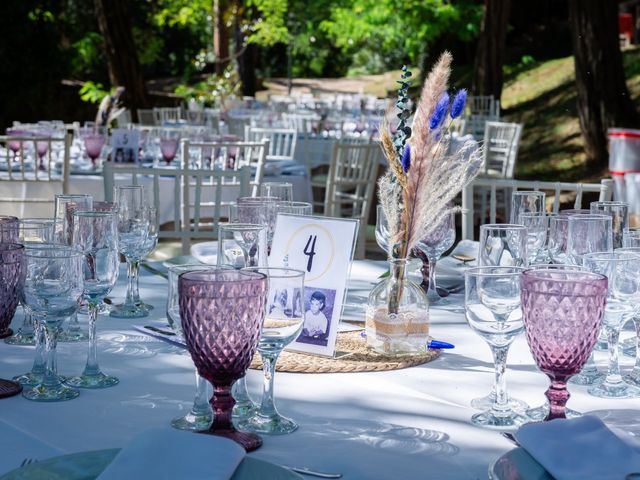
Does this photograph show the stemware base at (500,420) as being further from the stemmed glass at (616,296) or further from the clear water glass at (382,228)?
the clear water glass at (382,228)

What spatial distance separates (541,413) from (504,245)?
39 cm

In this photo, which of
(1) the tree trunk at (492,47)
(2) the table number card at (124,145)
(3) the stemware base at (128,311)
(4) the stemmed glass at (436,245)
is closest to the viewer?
(3) the stemware base at (128,311)

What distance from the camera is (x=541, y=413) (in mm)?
1420

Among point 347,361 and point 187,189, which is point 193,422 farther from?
point 187,189

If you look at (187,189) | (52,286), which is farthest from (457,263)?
(187,189)

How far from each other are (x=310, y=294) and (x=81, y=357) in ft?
1.28

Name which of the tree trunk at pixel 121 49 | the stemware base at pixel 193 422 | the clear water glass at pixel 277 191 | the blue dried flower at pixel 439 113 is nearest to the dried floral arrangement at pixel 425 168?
the blue dried flower at pixel 439 113

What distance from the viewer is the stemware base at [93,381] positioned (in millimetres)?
1537

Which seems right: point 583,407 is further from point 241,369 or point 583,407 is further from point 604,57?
point 604,57

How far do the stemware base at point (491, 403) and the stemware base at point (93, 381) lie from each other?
530mm

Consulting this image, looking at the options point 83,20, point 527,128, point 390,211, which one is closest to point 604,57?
point 527,128

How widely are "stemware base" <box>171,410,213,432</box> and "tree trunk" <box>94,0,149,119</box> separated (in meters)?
10.9

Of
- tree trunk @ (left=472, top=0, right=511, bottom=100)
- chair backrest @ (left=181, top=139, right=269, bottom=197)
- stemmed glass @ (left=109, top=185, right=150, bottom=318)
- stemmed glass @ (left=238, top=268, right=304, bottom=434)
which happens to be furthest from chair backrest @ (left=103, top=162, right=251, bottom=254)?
tree trunk @ (left=472, top=0, right=511, bottom=100)

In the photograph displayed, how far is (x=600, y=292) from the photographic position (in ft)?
4.17
